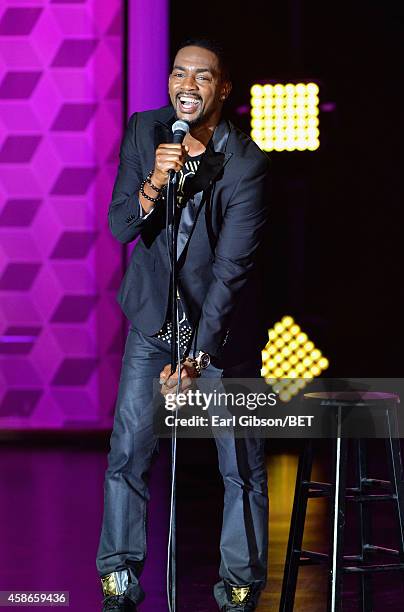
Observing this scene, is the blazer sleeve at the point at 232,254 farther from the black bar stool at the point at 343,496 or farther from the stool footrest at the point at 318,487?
the stool footrest at the point at 318,487

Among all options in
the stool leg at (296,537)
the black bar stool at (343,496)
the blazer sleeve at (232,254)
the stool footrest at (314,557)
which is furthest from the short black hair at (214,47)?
the stool footrest at (314,557)

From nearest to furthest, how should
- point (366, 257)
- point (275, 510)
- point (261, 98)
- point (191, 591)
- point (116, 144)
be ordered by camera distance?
1. point (191, 591)
2. point (275, 510)
3. point (261, 98)
4. point (116, 144)
5. point (366, 257)

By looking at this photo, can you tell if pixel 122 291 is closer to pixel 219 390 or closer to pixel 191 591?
pixel 219 390

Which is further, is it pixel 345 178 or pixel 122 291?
pixel 345 178

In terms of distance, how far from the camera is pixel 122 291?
9.66 feet

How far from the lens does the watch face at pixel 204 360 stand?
285cm

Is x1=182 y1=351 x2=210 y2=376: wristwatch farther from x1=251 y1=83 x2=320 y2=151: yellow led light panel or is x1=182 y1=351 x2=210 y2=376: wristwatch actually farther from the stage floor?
x1=251 y1=83 x2=320 y2=151: yellow led light panel

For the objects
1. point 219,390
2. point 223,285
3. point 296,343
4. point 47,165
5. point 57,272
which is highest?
point 47,165

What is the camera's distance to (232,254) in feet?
9.29

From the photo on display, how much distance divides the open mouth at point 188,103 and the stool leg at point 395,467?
2.84 ft

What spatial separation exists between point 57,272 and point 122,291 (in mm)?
3596

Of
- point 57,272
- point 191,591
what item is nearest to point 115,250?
point 57,272

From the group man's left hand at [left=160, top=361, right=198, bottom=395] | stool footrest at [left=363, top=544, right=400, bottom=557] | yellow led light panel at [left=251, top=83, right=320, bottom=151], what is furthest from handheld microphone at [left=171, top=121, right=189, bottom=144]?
yellow led light panel at [left=251, top=83, right=320, bottom=151]

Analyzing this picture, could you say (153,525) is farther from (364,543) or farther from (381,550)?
(381,550)
